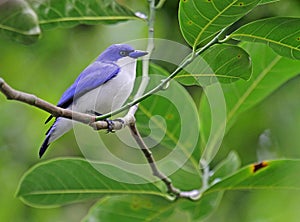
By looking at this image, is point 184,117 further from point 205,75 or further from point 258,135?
point 258,135

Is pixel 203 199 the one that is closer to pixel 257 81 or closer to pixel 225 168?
pixel 225 168

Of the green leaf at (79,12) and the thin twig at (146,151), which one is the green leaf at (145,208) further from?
the green leaf at (79,12)

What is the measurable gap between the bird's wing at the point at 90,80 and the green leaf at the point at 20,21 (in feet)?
1.00

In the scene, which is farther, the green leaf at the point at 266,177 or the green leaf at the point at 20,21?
the green leaf at the point at 266,177

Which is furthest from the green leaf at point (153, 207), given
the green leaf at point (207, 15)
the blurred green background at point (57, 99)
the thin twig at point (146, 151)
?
the blurred green background at point (57, 99)

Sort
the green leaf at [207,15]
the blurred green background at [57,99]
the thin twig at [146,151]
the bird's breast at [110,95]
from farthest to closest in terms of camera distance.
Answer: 1. the blurred green background at [57,99]
2. the bird's breast at [110,95]
3. the thin twig at [146,151]
4. the green leaf at [207,15]

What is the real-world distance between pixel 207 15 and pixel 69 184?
61cm

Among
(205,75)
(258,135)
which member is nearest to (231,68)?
(205,75)

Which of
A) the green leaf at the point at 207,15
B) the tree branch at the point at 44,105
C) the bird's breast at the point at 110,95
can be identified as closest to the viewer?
the tree branch at the point at 44,105

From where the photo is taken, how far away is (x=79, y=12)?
1328mm

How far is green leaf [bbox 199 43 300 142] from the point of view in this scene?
145cm

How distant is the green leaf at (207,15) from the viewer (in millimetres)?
940

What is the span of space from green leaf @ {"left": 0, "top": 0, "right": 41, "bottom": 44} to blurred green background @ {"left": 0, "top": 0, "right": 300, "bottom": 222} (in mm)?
1160

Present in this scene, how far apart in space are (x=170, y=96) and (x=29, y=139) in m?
1.10
